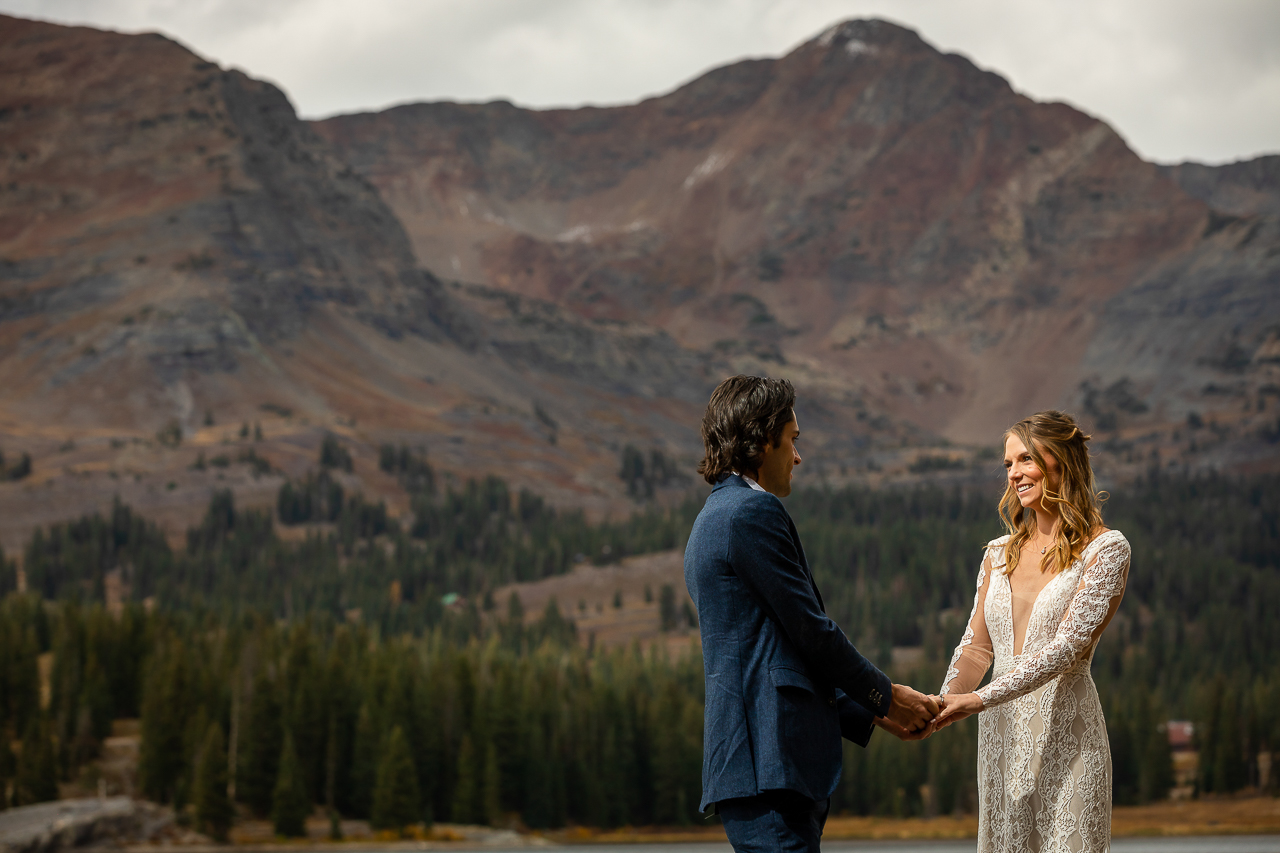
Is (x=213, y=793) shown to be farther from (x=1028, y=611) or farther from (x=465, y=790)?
(x=1028, y=611)

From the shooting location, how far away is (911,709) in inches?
322

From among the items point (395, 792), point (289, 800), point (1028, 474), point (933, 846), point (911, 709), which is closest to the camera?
point (911, 709)

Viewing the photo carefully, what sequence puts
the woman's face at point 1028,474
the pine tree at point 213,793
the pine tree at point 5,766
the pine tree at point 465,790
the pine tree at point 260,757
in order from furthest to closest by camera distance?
the pine tree at point 465,790, the pine tree at point 5,766, the pine tree at point 260,757, the pine tree at point 213,793, the woman's face at point 1028,474

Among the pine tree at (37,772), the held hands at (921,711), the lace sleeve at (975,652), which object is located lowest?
the pine tree at (37,772)

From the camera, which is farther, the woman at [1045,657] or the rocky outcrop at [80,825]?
the rocky outcrop at [80,825]

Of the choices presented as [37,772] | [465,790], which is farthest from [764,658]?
[37,772]

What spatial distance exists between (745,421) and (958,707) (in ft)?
8.00

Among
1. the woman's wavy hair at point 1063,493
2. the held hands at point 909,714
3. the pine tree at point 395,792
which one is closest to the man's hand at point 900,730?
the held hands at point 909,714

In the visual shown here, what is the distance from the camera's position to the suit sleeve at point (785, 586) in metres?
7.21

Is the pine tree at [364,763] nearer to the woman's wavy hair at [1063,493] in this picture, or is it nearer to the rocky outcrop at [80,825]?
the rocky outcrop at [80,825]

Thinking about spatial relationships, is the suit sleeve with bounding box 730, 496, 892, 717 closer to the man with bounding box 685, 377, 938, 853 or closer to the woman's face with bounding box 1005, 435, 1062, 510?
the man with bounding box 685, 377, 938, 853

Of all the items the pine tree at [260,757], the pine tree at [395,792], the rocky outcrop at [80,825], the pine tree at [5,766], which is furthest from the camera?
the pine tree at [5,766]


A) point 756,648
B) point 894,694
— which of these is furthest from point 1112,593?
point 756,648

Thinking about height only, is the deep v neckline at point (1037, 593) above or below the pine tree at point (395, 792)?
above
